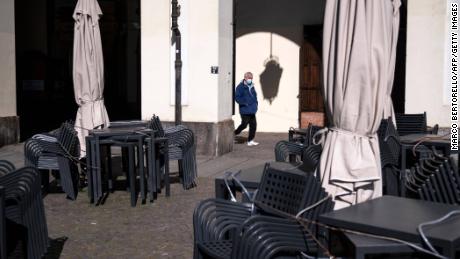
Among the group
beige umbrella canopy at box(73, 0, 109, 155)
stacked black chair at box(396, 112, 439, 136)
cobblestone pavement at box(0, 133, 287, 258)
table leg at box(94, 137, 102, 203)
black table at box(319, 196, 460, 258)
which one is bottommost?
cobblestone pavement at box(0, 133, 287, 258)

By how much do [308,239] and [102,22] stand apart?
16.9m

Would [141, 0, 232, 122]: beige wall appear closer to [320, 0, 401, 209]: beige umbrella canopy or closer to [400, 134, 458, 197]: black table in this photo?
[400, 134, 458, 197]: black table

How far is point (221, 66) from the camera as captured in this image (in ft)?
40.8

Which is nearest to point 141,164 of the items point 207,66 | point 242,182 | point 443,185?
point 242,182

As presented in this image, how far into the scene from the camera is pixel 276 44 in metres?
16.0

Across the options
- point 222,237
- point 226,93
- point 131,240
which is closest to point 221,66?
point 226,93

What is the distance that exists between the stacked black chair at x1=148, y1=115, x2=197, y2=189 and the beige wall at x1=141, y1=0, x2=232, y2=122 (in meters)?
3.40

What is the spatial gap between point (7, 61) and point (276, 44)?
6232mm

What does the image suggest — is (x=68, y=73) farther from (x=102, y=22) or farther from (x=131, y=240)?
(x=131, y=240)

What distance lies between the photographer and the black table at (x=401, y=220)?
3027mm

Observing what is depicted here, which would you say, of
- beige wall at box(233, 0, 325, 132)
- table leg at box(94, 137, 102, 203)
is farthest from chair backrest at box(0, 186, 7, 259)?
beige wall at box(233, 0, 325, 132)

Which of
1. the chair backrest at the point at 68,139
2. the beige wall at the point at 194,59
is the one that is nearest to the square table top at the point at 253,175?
the chair backrest at the point at 68,139

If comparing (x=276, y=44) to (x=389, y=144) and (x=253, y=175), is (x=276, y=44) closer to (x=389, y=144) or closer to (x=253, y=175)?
(x=389, y=144)

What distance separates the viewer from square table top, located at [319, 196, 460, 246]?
121 inches
